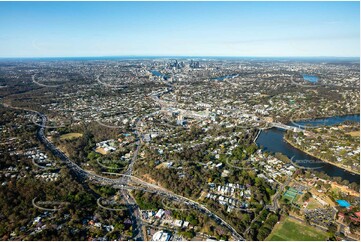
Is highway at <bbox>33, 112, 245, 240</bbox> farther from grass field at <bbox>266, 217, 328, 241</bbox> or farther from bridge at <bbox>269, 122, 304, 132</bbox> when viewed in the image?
bridge at <bbox>269, 122, 304, 132</bbox>

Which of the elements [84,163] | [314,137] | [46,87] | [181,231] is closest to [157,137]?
[84,163]

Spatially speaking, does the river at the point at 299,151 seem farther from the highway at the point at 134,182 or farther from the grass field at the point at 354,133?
the highway at the point at 134,182

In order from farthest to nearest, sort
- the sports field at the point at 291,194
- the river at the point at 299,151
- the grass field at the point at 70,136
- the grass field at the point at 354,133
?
the grass field at the point at 354,133, the grass field at the point at 70,136, the river at the point at 299,151, the sports field at the point at 291,194

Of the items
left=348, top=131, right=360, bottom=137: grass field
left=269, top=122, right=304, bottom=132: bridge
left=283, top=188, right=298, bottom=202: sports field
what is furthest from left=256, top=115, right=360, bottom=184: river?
left=283, top=188, right=298, bottom=202: sports field

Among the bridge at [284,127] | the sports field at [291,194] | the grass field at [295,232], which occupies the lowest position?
the grass field at [295,232]

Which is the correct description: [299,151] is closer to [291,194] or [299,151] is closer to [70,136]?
[291,194]

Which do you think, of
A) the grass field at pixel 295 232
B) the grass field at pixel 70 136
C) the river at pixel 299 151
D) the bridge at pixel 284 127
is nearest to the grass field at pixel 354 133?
the river at pixel 299 151

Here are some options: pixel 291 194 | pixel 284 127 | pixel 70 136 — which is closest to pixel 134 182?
pixel 291 194
